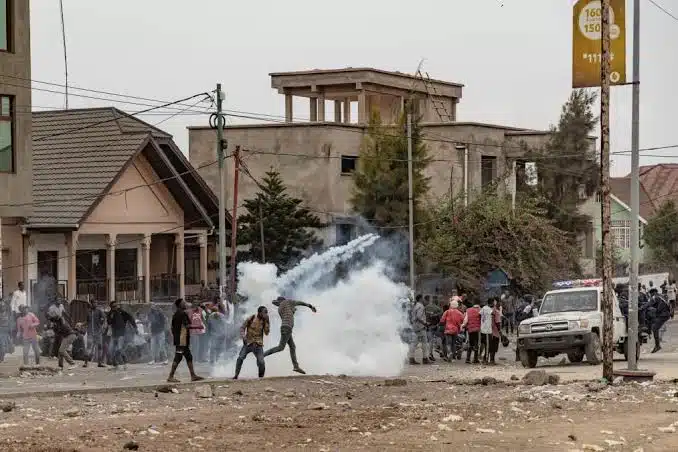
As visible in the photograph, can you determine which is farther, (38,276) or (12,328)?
(38,276)

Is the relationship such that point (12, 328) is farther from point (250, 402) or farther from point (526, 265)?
point (526, 265)

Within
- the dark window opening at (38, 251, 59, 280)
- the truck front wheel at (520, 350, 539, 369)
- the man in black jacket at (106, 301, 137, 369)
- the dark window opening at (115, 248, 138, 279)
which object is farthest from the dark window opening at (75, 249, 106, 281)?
the truck front wheel at (520, 350, 539, 369)

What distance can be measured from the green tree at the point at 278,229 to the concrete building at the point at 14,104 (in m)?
15.4

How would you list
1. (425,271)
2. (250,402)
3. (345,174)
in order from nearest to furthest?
(250,402), (425,271), (345,174)

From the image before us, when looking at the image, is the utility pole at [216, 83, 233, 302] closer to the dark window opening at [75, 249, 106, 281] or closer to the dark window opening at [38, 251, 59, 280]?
the dark window opening at [38, 251, 59, 280]

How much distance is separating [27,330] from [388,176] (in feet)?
77.3

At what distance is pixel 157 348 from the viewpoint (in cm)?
3475

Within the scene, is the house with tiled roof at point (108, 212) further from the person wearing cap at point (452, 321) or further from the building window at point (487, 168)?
the building window at point (487, 168)

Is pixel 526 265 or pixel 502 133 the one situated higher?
pixel 502 133

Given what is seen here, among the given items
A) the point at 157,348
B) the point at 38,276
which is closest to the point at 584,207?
the point at 38,276

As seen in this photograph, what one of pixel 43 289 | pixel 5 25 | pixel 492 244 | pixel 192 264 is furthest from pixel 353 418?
pixel 192 264

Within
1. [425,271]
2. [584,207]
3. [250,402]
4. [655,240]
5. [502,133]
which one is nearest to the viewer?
[250,402]

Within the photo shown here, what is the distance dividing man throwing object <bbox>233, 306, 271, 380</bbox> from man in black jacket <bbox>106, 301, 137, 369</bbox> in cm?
440

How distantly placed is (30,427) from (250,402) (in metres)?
5.29
